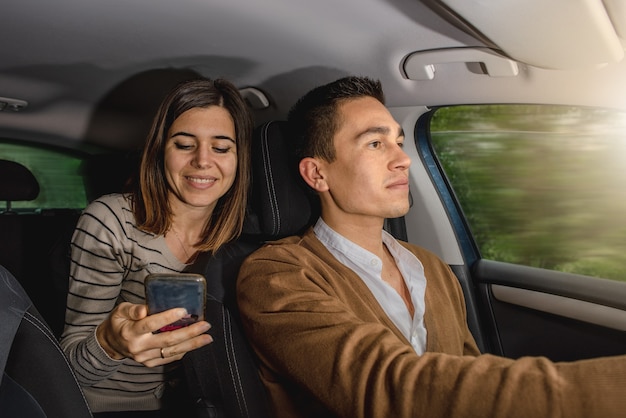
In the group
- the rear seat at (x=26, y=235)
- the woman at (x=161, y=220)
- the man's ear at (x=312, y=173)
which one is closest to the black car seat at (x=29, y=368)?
the woman at (x=161, y=220)

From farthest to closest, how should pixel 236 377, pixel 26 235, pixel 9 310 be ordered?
1. pixel 26 235
2. pixel 236 377
3. pixel 9 310

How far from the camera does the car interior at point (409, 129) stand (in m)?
1.44

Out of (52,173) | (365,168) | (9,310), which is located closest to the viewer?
(9,310)

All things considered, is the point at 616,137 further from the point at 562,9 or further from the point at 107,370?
the point at 107,370

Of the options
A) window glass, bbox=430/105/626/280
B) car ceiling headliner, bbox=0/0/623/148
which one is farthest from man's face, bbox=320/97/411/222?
window glass, bbox=430/105/626/280

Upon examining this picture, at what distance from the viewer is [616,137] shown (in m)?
2.01

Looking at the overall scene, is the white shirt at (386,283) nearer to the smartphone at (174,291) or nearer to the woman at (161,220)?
the woman at (161,220)

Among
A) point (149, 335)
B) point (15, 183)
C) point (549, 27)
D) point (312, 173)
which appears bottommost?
point (15, 183)

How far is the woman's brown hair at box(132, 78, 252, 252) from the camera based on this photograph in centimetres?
183

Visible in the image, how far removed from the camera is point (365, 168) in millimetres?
1665

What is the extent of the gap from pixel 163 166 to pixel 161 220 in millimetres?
202

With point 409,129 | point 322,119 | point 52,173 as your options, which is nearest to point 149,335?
point 322,119

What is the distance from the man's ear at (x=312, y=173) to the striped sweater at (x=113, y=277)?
45 cm

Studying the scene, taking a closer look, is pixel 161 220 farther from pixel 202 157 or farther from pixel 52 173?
pixel 52 173
